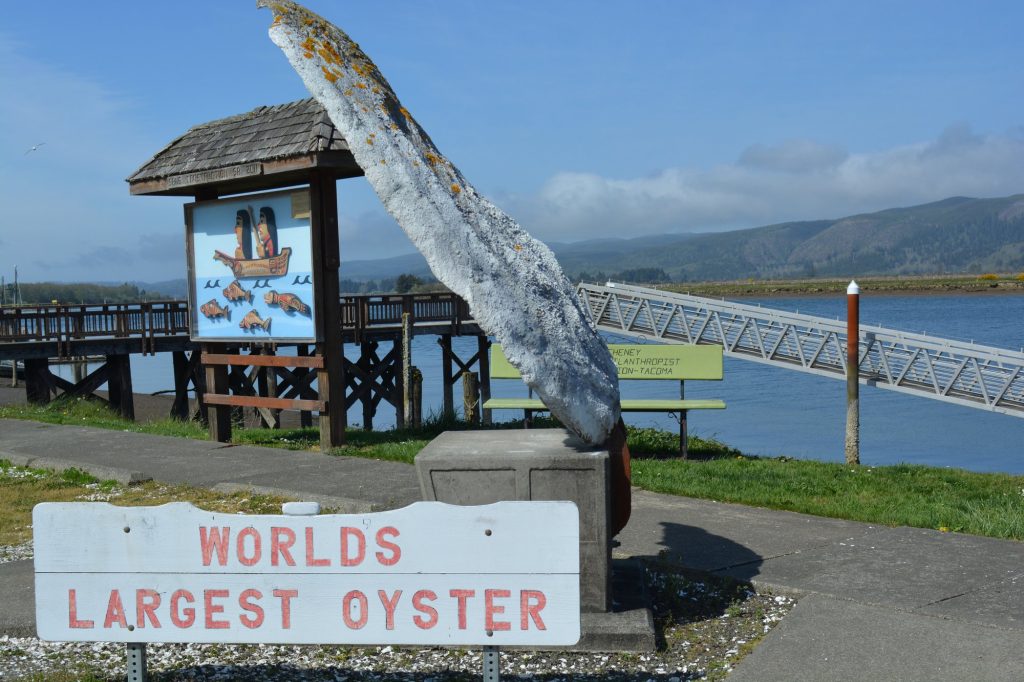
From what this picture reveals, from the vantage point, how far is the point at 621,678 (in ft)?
14.7

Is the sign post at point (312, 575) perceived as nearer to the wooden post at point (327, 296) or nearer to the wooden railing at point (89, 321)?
the wooden post at point (327, 296)

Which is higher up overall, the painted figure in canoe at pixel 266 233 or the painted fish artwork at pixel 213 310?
the painted figure in canoe at pixel 266 233

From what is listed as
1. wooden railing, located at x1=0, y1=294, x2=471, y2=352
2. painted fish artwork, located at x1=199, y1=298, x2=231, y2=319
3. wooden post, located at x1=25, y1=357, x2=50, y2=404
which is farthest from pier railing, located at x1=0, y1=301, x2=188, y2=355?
painted fish artwork, located at x1=199, y1=298, x2=231, y2=319

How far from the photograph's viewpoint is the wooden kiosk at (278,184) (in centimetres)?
1082

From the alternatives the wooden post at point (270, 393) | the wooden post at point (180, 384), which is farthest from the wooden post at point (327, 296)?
the wooden post at point (180, 384)

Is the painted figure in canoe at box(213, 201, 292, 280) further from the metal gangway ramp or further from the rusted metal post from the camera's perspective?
the rusted metal post

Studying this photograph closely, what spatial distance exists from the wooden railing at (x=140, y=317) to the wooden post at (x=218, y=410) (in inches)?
338

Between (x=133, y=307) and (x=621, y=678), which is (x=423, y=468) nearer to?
(x=621, y=678)

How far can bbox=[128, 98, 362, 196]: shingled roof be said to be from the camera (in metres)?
10.6

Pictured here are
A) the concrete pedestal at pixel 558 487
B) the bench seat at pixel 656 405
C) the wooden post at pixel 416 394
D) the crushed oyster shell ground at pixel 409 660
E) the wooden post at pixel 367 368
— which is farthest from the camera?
the wooden post at pixel 367 368

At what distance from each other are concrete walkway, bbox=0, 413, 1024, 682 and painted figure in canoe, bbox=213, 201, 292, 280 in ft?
8.68

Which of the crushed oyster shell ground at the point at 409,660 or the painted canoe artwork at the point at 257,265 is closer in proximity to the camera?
the crushed oyster shell ground at the point at 409,660

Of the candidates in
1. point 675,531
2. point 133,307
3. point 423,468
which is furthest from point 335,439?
point 133,307

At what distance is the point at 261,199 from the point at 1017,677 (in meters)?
9.33
